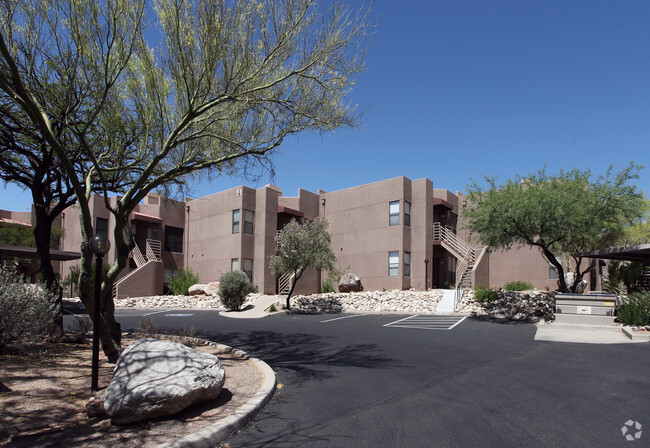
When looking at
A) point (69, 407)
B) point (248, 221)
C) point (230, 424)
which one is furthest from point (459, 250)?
point (69, 407)

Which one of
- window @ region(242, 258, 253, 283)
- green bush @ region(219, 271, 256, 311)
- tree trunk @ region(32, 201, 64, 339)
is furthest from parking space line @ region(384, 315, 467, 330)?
window @ region(242, 258, 253, 283)

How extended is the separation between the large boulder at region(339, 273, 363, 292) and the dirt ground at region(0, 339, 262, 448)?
1966 cm

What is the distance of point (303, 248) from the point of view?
76.5ft

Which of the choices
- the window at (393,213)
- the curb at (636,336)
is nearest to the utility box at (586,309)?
the curb at (636,336)

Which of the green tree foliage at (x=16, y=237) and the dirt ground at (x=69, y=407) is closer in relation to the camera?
the dirt ground at (x=69, y=407)

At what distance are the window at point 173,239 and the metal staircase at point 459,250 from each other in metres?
18.5

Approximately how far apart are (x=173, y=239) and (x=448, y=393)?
101 ft

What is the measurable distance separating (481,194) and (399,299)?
24.2 ft

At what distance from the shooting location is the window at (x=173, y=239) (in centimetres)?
3412

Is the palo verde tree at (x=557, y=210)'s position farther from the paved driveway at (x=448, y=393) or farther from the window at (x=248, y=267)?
the window at (x=248, y=267)

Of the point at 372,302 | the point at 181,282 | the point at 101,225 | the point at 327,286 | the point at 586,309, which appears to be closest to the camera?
the point at 586,309

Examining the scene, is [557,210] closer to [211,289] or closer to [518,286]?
[518,286]

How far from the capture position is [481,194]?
19.3 meters

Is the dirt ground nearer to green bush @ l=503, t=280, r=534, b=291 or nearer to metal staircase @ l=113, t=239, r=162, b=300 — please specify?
green bush @ l=503, t=280, r=534, b=291
